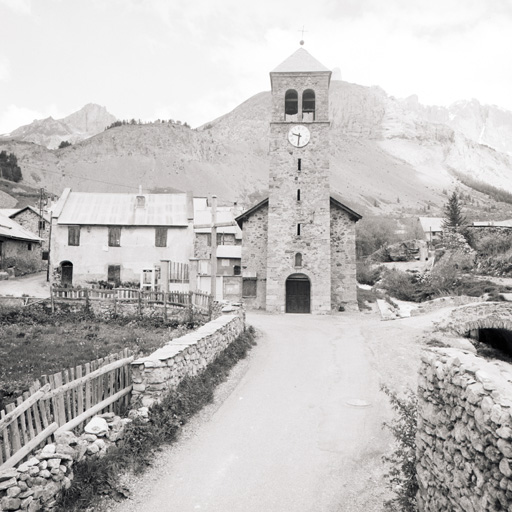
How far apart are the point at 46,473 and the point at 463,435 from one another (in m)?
4.69

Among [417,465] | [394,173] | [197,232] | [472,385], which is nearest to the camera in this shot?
[472,385]

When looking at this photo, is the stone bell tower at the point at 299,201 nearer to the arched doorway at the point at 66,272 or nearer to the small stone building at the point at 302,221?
the small stone building at the point at 302,221

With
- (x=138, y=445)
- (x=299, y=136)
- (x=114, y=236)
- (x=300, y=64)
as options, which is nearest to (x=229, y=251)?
(x=114, y=236)

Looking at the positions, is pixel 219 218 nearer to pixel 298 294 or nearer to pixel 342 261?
pixel 342 261

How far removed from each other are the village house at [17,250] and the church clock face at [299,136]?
78.8 ft

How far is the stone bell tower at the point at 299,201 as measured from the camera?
27109mm

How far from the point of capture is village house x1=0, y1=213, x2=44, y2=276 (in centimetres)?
3725

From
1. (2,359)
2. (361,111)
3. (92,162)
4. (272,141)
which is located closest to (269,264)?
(272,141)

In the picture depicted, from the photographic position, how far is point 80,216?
117 feet

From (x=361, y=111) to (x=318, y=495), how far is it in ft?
567

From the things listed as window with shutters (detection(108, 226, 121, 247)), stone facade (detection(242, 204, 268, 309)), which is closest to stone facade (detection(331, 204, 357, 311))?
stone facade (detection(242, 204, 268, 309))

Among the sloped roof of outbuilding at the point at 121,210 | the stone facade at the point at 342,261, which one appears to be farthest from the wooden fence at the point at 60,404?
the sloped roof of outbuilding at the point at 121,210

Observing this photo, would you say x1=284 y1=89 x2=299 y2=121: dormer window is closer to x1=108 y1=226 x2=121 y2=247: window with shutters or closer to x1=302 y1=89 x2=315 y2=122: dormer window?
x1=302 y1=89 x2=315 y2=122: dormer window

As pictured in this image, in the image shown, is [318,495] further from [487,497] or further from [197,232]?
[197,232]
